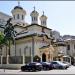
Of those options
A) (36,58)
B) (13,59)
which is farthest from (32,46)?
(13,59)

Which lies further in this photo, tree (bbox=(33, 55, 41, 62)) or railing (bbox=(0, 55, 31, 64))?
tree (bbox=(33, 55, 41, 62))

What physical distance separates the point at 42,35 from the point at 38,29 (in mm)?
8204

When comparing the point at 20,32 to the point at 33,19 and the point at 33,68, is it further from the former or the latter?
the point at 33,68

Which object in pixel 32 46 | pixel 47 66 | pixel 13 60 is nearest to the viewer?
pixel 47 66

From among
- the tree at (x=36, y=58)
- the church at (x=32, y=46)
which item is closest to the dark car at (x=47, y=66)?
the church at (x=32, y=46)

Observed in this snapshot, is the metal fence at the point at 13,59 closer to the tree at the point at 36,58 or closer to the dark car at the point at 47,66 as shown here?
the tree at the point at 36,58

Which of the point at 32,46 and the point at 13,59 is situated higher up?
the point at 32,46

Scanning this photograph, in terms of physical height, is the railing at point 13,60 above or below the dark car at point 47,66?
above

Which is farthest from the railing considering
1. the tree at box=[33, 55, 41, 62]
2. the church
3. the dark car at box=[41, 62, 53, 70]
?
the dark car at box=[41, 62, 53, 70]

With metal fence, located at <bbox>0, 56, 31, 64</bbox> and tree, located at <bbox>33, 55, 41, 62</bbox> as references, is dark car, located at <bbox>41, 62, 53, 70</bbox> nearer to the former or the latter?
metal fence, located at <bbox>0, 56, 31, 64</bbox>

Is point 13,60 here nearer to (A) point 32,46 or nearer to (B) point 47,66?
(B) point 47,66

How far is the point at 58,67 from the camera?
41.7m

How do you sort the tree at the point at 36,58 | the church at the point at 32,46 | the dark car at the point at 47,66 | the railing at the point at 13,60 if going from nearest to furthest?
the dark car at the point at 47,66, the railing at the point at 13,60, the church at the point at 32,46, the tree at the point at 36,58

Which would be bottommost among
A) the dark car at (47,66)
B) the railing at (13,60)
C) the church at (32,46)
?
the dark car at (47,66)
